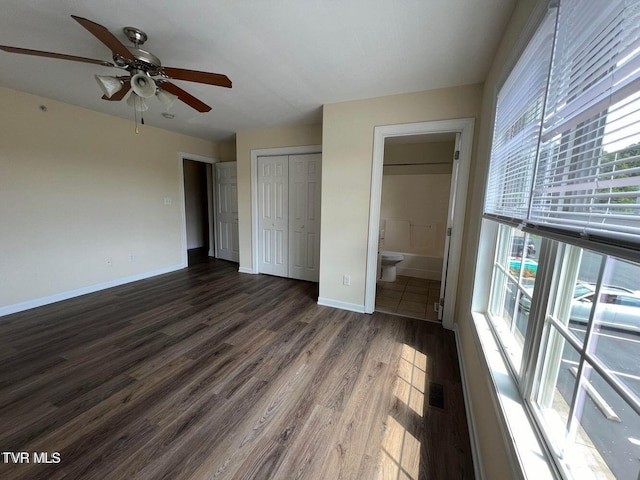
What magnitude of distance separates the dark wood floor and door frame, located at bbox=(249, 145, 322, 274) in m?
1.65

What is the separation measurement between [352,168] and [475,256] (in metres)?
1.54

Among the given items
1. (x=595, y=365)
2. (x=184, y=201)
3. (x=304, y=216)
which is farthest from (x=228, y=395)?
(x=184, y=201)

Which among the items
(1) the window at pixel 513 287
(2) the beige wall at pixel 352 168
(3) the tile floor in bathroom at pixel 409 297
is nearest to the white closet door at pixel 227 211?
(2) the beige wall at pixel 352 168

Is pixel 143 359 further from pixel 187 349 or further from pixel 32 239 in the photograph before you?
pixel 32 239

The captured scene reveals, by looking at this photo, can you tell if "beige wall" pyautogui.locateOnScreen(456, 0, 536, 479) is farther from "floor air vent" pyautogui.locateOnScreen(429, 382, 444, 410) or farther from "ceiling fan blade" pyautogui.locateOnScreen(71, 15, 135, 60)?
"ceiling fan blade" pyautogui.locateOnScreen(71, 15, 135, 60)

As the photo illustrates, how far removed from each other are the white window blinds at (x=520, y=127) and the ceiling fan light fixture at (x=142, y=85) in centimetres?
220

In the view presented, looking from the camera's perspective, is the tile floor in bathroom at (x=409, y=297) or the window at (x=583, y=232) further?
the tile floor in bathroom at (x=409, y=297)

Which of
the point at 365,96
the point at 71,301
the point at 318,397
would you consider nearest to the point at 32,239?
the point at 71,301

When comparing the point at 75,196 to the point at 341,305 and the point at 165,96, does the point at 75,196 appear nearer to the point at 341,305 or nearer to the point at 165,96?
the point at 165,96

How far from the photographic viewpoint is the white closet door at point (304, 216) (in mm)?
3867

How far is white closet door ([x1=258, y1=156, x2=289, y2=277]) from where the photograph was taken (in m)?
4.09

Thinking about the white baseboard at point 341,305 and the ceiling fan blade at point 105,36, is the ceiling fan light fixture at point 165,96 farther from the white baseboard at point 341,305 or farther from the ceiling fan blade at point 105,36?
the white baseboard at point 341,305

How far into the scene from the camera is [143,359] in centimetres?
206

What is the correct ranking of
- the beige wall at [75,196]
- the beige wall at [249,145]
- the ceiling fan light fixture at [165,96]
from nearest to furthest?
A: the ceiling fan light fixture at [165,96] < the beige wall at [75,196] < the beige wall at [249,145]
